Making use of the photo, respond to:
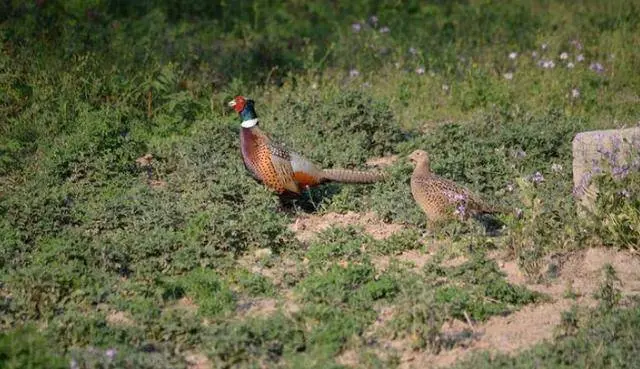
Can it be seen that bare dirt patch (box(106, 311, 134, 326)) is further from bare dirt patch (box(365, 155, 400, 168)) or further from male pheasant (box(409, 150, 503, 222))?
bare dirt patch (box(365, 155, 400, 168))

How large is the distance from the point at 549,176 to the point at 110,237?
3443mm

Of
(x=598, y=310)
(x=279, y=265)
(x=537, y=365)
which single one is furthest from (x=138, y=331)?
(x=598, y=310)

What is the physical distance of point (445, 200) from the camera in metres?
7.78

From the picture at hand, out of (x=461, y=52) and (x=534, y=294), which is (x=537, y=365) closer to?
(x=534, y=294)

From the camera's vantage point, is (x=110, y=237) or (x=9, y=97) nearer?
(x=110, y=237)

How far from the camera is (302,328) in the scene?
639 centimetres

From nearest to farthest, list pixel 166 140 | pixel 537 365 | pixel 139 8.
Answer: pixel 537 365 < pixel 166 140 < pixel 139 8

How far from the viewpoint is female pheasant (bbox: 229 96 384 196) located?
28.3ft

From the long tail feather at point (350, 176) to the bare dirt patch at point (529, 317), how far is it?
1.43 meters

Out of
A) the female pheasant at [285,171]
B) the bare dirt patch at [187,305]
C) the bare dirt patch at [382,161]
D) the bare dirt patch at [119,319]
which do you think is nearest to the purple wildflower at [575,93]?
the bare dirt patch at [382,161]

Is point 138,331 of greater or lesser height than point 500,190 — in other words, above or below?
above

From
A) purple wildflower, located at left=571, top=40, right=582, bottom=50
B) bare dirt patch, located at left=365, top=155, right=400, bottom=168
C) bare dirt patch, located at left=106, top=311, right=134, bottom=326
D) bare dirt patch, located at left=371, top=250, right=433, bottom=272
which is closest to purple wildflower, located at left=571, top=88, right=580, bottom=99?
purple wildflower, located at left=571, top=40, right=582, bottom=50

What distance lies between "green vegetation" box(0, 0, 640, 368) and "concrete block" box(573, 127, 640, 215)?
96mm

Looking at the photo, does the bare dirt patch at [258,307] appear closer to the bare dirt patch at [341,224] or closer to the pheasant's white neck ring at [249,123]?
the bare dirt patch at [341,224]
